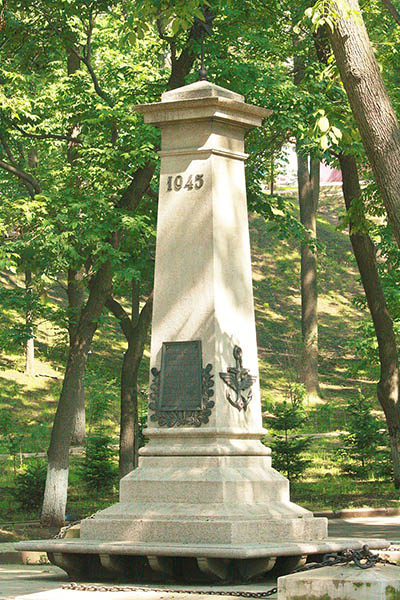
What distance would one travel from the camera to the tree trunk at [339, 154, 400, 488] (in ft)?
74.0

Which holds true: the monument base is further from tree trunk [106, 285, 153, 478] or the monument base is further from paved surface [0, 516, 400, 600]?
tree trunk [106, 285, 153, 478]

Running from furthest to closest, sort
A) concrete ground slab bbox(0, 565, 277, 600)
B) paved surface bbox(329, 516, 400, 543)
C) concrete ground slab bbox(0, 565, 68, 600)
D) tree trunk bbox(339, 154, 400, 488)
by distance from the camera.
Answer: tree trunk bbox(339, 154, 400, 488) < paved surface bbox(329, 516, 400, 543) < concrete ground slab bbox(0, 565, 68, 600) < concrete ground slab bbox(0, 565, 277, 600)

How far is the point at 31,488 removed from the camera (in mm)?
23312

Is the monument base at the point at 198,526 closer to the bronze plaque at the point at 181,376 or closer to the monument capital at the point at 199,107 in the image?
the bronze plaque at the point at 181,376

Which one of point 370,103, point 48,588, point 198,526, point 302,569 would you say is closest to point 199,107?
point 370,103

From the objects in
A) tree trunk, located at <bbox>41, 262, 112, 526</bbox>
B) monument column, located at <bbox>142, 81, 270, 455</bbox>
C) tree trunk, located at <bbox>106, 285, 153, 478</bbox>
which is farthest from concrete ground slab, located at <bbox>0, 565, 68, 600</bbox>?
tree trunk, located at <bbox>106, 285, 153, 478</bbox>

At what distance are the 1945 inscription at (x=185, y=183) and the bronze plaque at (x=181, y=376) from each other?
1767mm

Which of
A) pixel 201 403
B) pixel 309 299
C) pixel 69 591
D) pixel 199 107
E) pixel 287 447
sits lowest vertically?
pixel 69 591

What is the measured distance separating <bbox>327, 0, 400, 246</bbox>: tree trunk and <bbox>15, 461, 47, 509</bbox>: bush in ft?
47.1

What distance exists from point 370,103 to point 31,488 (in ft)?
49.1

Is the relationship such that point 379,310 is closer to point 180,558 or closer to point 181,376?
point 181,376

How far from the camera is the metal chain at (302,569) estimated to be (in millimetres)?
6805

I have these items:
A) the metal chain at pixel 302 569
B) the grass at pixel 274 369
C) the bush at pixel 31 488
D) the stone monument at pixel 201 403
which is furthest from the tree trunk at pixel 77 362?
the metal chain at pixel 302 569

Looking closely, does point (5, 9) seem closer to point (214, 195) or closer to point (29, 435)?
point (214, 195)
